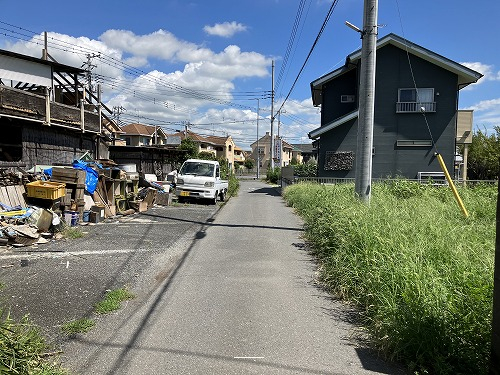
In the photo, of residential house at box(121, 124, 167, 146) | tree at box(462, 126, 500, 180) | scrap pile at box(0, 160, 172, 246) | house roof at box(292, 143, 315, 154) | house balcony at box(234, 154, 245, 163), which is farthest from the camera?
house roof at box(292, 143, 315, 154)

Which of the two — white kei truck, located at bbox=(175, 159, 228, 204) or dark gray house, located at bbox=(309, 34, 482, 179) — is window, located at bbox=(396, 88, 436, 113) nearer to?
dark gray house, located at bbox=(309, 34, 482, 179)

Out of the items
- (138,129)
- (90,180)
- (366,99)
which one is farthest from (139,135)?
(366,99)

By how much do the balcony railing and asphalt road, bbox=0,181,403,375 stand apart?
1467cm

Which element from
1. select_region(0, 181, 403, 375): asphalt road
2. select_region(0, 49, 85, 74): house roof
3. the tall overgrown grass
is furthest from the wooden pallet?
select_region(0, 49, 85, 74): house roof

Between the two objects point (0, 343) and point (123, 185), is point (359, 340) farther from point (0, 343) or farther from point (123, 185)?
point (123, 185)

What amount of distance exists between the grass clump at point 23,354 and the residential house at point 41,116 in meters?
11.6

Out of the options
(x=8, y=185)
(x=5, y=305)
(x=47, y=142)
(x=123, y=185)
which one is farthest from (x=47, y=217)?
(x=47, y=142)

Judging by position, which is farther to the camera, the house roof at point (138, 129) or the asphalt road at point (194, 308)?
the house roof at point (138, 129)

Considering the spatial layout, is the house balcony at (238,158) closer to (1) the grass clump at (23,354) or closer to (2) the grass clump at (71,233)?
(2) the grass clump at (71,233)

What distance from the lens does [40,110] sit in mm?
14164

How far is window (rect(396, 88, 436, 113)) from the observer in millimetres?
19375

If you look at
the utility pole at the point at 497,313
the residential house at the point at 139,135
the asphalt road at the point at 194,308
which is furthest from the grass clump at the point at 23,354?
the residential house at the point at 139,135

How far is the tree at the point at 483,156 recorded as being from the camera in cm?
3127

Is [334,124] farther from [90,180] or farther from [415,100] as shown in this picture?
[90,180]
